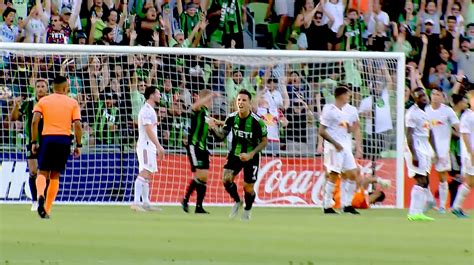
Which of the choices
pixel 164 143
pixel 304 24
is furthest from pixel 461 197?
pixel 304 24

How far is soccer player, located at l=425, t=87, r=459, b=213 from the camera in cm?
2141

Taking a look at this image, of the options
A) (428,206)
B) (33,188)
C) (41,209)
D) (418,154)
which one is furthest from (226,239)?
(428,206)

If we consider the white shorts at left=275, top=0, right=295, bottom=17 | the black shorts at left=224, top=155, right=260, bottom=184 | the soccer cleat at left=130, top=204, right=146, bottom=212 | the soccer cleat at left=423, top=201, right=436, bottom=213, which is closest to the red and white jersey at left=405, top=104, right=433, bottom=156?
the soccer cleat at left=423, top=201, right=436, bottom=213

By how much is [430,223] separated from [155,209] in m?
5.25

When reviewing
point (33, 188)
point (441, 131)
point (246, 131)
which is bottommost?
point (33, 188)

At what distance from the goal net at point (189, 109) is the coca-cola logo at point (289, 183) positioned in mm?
18

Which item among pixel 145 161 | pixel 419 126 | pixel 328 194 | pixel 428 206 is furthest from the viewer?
pixel 428 206

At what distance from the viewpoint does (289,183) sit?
2450cm

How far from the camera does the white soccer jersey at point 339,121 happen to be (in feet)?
70.2

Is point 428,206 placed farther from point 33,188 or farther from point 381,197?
point 33,188

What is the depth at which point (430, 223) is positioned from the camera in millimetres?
18234

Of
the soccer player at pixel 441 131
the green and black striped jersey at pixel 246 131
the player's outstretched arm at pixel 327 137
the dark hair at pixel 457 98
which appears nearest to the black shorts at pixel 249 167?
the green and black striped jersey at pixel 246 131

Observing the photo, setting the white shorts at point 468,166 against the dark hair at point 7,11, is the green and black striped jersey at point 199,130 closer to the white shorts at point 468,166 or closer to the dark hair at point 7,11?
the white shorts at point 468,166

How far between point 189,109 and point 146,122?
2.93 metres
